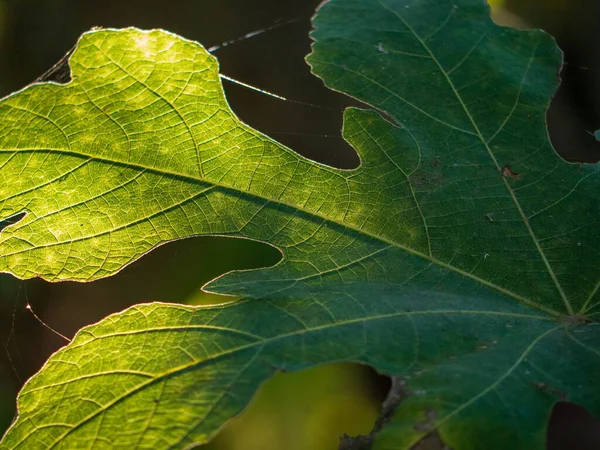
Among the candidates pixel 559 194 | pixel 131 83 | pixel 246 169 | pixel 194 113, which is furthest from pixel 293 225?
pixel 559 194

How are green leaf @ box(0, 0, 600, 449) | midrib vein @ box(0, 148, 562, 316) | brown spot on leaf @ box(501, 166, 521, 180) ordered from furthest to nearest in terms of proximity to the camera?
brown spot on leaf @ box(501, 166, 521, 180)
midrib vein @ box(0, 148, 562, 316)
green leaf @ box(0, 0, 600, 449)

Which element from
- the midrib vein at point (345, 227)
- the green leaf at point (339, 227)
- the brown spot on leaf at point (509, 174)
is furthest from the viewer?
the brown spot on leaf at point (509, 174)

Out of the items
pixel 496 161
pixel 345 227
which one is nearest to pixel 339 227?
pixel 345 227

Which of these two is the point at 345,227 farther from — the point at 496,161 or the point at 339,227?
the point at 496,161

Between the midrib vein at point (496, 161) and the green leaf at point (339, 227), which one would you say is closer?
the green leaf at point (339, 227)

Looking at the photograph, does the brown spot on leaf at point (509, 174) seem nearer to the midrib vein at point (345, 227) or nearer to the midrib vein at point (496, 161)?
the midrib vein at point (496, 161)

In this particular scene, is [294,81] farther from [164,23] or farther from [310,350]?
[310,350]

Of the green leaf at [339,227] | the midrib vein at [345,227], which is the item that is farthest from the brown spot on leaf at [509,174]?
the midrib vein at [345,227]

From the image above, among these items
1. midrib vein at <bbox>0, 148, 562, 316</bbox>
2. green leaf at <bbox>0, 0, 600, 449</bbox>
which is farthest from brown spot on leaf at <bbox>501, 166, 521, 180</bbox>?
midrib vein at <bbox>0, 148, 562, 316</bbox>

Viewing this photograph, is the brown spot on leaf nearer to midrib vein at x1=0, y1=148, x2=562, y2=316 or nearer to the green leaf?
the green leaf
